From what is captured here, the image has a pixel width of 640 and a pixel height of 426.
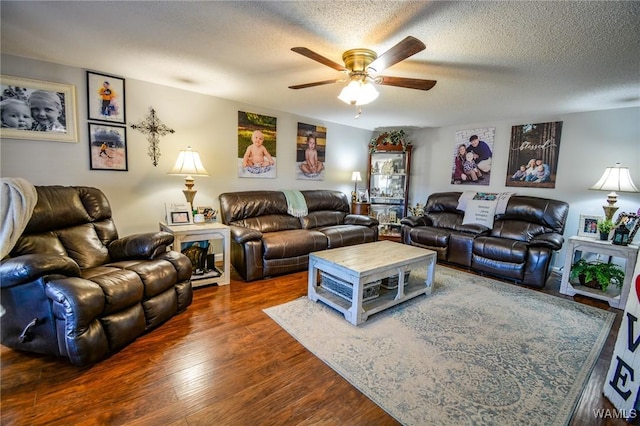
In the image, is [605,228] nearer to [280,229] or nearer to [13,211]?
[280,229]

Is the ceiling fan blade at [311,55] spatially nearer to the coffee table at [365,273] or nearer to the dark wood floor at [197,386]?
the coffee table at [365,273]

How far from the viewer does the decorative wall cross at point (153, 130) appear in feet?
10.8

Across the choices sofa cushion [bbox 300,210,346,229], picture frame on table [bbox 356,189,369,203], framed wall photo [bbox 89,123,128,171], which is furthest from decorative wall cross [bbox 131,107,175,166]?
picture frame on table [bbox 356,189,369,203]

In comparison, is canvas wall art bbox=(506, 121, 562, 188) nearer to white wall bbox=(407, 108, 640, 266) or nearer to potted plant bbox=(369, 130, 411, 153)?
white wall bbox=(407, 108, 640, 266)

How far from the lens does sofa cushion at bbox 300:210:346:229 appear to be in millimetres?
4386

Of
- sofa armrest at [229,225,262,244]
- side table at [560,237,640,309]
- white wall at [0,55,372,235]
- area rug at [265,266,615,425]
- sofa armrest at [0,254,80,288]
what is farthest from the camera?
sofa armrest at [229,225,262,244]

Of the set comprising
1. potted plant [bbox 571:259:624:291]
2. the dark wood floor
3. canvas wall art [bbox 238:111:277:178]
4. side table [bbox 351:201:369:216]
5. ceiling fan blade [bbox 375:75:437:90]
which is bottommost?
the dark wood floor

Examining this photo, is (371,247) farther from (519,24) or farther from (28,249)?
(28,249)

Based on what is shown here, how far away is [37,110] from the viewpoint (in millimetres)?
2682

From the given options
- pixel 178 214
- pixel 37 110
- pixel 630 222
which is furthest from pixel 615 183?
pixel 37 110

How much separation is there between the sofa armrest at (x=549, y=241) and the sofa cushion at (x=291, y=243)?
261 cm

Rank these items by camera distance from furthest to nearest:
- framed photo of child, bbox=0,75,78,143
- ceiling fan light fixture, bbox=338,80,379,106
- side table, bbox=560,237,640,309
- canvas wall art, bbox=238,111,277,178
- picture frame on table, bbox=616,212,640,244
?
canvas wall art, bbox=238,111,277,178 → picture frame on table, bbox=616,212,640,244 → side table, bbox=560,237,640,309 → framed photo of child, bbox=0,75,78,143 → ceiling fan light fixture, bbox=338,80,379,106

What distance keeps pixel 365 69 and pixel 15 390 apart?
316 cm

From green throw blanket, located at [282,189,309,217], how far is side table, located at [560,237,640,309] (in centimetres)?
343
